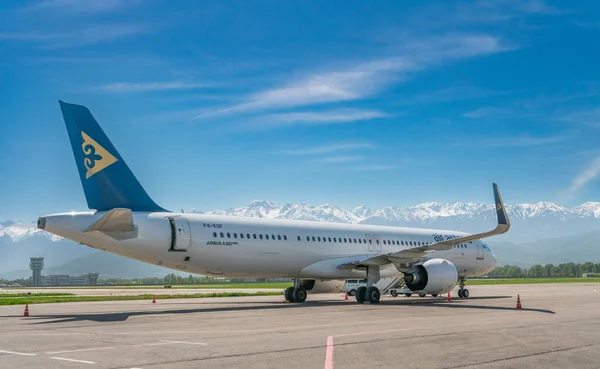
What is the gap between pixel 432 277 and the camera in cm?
3045

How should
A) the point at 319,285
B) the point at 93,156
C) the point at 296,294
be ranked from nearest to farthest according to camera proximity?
1. the point at 93,156
2. the point at 296,294
3. the point at 319,285

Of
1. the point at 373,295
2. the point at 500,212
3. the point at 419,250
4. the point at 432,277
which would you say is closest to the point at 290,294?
the point at 373,295

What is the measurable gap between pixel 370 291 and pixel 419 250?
118 inches

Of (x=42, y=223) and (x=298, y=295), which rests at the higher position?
(x=42, y=223)

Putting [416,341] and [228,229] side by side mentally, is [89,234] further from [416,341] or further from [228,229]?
[416,341]

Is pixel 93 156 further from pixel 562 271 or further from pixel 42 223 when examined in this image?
pixel 562 271

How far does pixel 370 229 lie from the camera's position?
36.3 metres

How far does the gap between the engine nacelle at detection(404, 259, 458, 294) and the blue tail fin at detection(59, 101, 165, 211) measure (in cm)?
1373

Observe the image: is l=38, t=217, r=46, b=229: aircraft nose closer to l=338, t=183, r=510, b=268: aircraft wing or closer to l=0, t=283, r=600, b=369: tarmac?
l=0, t=283, r=600, b=369: tarmac

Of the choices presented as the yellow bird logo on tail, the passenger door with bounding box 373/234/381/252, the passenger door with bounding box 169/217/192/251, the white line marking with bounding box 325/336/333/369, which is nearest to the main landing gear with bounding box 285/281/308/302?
the passenger door with bounding box 373/234/381/252

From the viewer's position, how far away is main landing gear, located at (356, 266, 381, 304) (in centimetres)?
3023

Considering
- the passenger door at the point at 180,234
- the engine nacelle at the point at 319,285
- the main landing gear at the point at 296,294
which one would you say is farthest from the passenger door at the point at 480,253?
the passenger door at the point at 180,234

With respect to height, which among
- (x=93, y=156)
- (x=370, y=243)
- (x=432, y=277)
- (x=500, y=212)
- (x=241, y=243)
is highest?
(x=93, y=156)

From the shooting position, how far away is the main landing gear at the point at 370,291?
3023 cm
